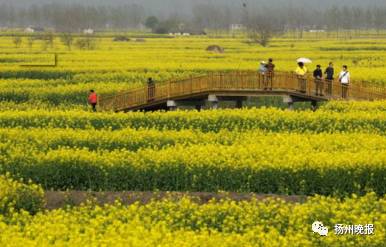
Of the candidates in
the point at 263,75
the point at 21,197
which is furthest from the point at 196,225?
the point at 263,75

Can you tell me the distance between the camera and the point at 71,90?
5488cm

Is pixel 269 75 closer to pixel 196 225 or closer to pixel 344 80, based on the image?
pixel 344 80

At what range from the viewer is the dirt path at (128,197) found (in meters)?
25.1

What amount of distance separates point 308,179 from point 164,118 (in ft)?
40.8

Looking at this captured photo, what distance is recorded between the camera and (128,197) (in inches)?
1011

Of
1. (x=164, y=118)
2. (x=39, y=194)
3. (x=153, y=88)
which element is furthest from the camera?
(x=153, y=88)

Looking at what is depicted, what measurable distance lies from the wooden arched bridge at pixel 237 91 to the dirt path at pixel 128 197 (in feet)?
54.6

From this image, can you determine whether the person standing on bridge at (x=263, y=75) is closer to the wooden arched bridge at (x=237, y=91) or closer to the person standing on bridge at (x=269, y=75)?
the wooden arched bridge at (x=237, y=91)

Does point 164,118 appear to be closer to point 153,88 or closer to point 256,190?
point 153,88

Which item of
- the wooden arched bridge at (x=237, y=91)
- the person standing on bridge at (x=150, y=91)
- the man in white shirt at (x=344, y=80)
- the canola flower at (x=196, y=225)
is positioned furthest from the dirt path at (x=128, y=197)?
the person standing on bridge at (x=150, y=91)

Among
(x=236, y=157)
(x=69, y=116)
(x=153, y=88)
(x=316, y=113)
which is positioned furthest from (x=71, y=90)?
(x=236, y=157)

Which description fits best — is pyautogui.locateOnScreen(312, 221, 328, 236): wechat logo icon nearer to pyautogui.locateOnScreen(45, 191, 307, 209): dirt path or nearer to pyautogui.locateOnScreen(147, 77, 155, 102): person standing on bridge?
pyautogui.locateOnScreen(45, 191, 307, 209): dirt path

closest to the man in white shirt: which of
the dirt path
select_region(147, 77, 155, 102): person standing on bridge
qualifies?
select_region(147, 77, 155, 102): person standing on bridge

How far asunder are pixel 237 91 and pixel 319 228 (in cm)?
2539
